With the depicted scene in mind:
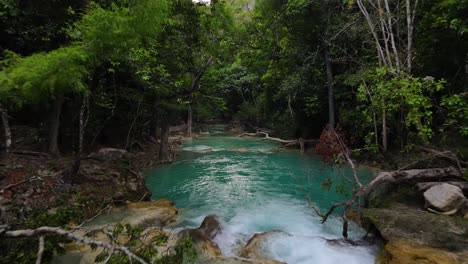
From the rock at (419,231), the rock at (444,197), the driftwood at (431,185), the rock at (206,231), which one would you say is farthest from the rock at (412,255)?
the rock at (206,231)

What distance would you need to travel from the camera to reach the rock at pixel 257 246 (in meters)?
5.65

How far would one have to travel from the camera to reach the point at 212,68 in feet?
47.9

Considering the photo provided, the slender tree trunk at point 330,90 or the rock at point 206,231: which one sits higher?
the slender tree trunk at point 330,90

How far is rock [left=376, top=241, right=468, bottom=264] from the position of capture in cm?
452

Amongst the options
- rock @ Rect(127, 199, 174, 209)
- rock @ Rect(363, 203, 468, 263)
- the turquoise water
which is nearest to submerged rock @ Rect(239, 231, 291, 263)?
the turquoise water

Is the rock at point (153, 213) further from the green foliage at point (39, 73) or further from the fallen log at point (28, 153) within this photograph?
the fallen log at point (28, 153)

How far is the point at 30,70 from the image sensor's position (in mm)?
5453

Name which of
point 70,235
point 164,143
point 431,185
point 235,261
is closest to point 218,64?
point 164,143

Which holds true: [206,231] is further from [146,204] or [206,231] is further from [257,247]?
[146,204]

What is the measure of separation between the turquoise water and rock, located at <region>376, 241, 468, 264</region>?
1.63 ft

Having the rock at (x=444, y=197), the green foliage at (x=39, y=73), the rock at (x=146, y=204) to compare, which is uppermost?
the green foliage at (x=39, y=73)

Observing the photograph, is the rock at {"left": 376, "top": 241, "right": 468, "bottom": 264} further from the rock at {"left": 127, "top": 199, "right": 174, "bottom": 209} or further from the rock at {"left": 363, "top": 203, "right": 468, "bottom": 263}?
the rock at {"left": 127, "top": 199, "right": 174, "bottom": 209}

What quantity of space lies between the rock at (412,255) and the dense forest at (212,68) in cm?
288

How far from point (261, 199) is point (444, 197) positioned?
17.3 feet
